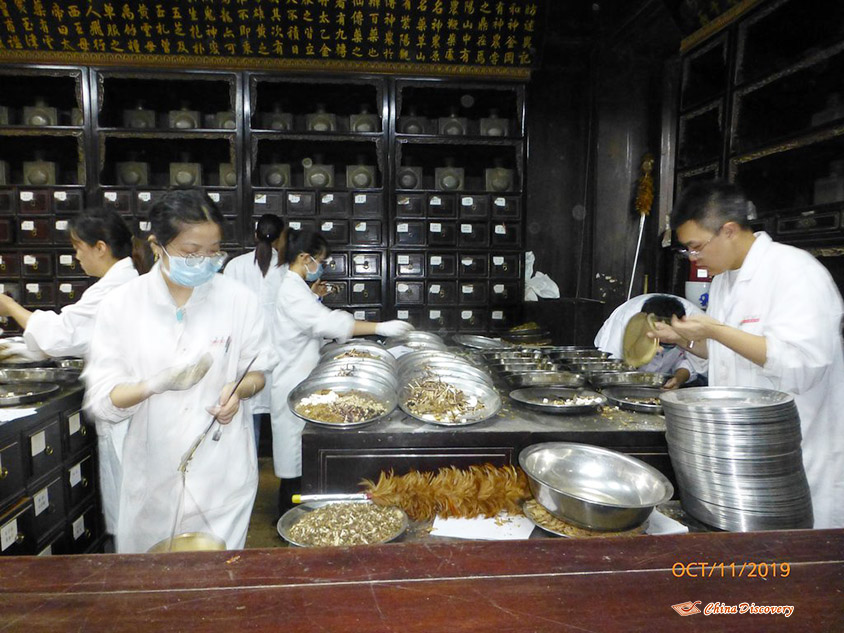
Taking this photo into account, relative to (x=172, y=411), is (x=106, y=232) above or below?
above

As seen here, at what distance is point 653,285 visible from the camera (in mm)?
5102

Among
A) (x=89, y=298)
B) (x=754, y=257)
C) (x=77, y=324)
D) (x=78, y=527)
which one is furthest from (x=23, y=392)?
(x=754, y=257)

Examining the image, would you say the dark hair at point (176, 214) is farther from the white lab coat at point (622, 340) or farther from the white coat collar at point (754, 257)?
the white lab coat at point (622, 340)

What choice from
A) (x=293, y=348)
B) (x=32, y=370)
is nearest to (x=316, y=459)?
(x=293, y=348)

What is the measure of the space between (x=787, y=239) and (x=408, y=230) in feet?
9.90

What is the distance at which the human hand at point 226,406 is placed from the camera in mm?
1620

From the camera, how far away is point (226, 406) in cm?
164

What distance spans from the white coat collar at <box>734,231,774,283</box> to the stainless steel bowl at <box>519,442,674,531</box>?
872 mm

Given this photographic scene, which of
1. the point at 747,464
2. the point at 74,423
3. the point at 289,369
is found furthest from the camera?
the point at 289,369

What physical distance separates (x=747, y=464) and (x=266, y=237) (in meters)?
3.42

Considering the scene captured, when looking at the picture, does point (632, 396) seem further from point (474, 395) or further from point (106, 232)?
point (106, 232)

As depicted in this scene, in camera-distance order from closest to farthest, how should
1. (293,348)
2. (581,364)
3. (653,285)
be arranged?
(581,364)
(293,348)
(653,285)

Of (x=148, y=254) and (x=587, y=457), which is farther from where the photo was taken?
(x=148, y=254)

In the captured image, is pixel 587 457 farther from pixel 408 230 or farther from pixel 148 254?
pixel 408 230
